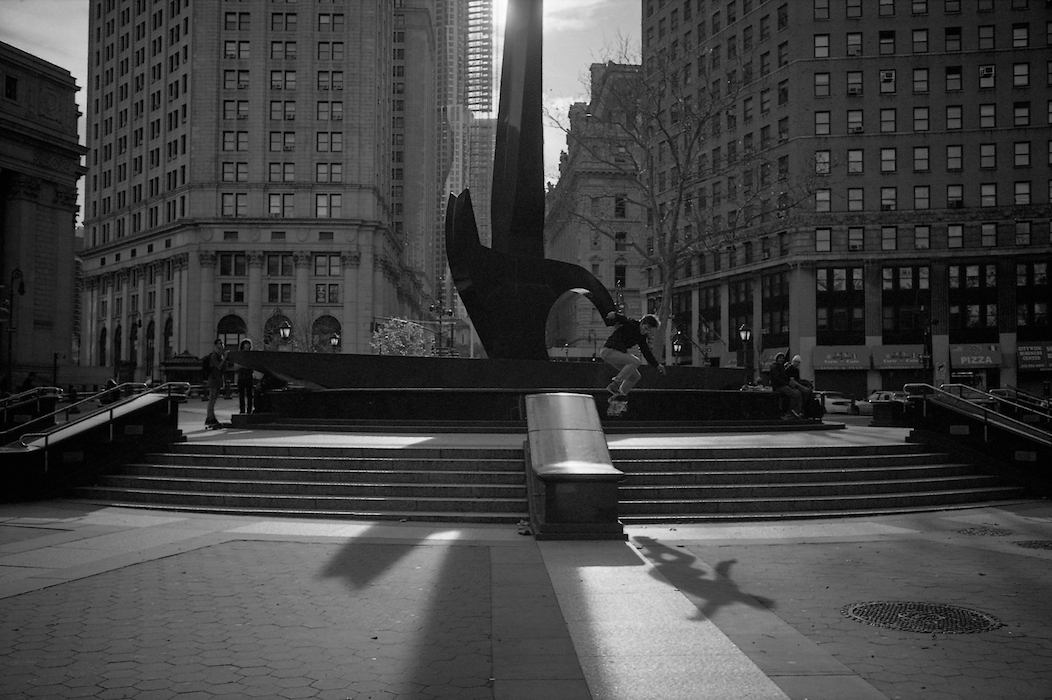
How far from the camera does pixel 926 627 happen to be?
6277mm

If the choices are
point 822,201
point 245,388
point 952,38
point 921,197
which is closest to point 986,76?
point 952,38

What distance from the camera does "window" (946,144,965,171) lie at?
60125mm

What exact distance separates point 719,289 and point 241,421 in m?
57.8

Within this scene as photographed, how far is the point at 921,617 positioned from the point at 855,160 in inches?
2395

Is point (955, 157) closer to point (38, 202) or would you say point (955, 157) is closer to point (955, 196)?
point (955, 196)

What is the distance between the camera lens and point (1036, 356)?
5916 centimetres

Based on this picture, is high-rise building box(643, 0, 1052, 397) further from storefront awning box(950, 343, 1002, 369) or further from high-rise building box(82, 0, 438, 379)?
high-rise building box(82, 0, 438, 379)

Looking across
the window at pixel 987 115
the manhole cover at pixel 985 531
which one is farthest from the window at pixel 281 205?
the manhole cover at pixel 985 531

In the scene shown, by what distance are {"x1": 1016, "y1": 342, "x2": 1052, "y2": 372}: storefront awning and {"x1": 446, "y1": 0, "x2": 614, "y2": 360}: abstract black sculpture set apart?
164 ft

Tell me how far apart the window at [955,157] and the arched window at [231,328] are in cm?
6697

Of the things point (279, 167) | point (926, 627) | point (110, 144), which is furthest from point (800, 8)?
point (110, 144)

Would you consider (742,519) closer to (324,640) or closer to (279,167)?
(324,640)

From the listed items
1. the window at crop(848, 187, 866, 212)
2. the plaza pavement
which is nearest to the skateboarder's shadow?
the plaza pavement

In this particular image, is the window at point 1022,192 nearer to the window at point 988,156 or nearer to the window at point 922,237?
the window at point 988,156
